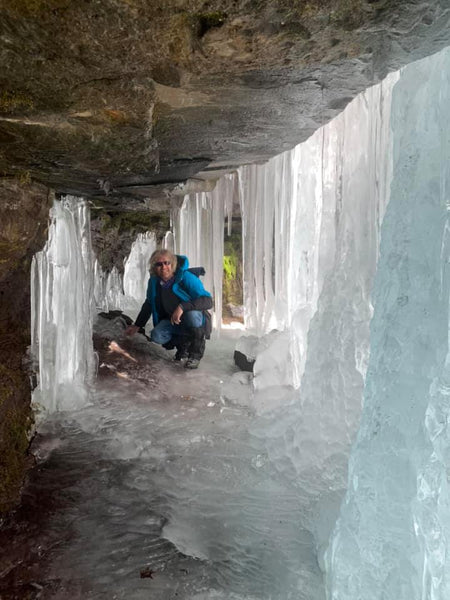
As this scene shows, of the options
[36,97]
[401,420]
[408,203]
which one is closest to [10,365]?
[36,97]

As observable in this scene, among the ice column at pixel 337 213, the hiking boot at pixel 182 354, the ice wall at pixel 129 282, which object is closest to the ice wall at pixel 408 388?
the ice column at pixel 337 213

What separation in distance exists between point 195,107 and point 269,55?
21.3 inches

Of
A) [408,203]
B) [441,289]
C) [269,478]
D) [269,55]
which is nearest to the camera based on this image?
[269,55]

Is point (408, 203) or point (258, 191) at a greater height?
point (258, 191)

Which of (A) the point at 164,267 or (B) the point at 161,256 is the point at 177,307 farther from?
(B) the point at 161,256

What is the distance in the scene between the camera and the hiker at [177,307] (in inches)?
208

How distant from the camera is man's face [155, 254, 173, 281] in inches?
204

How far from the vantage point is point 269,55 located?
4.75ft

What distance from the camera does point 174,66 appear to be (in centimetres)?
145

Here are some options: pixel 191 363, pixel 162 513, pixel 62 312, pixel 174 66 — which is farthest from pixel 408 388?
pixel 191 363

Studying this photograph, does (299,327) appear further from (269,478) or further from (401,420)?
(401,420)

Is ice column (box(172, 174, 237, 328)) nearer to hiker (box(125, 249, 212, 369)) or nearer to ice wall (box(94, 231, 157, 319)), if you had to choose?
ice wall (box(94, 231, 157, 319))

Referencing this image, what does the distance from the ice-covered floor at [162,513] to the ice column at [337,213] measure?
117cm

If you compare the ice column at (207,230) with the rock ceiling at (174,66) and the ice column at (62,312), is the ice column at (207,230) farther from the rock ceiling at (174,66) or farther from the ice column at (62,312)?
the rock ceiling at (174,66)
